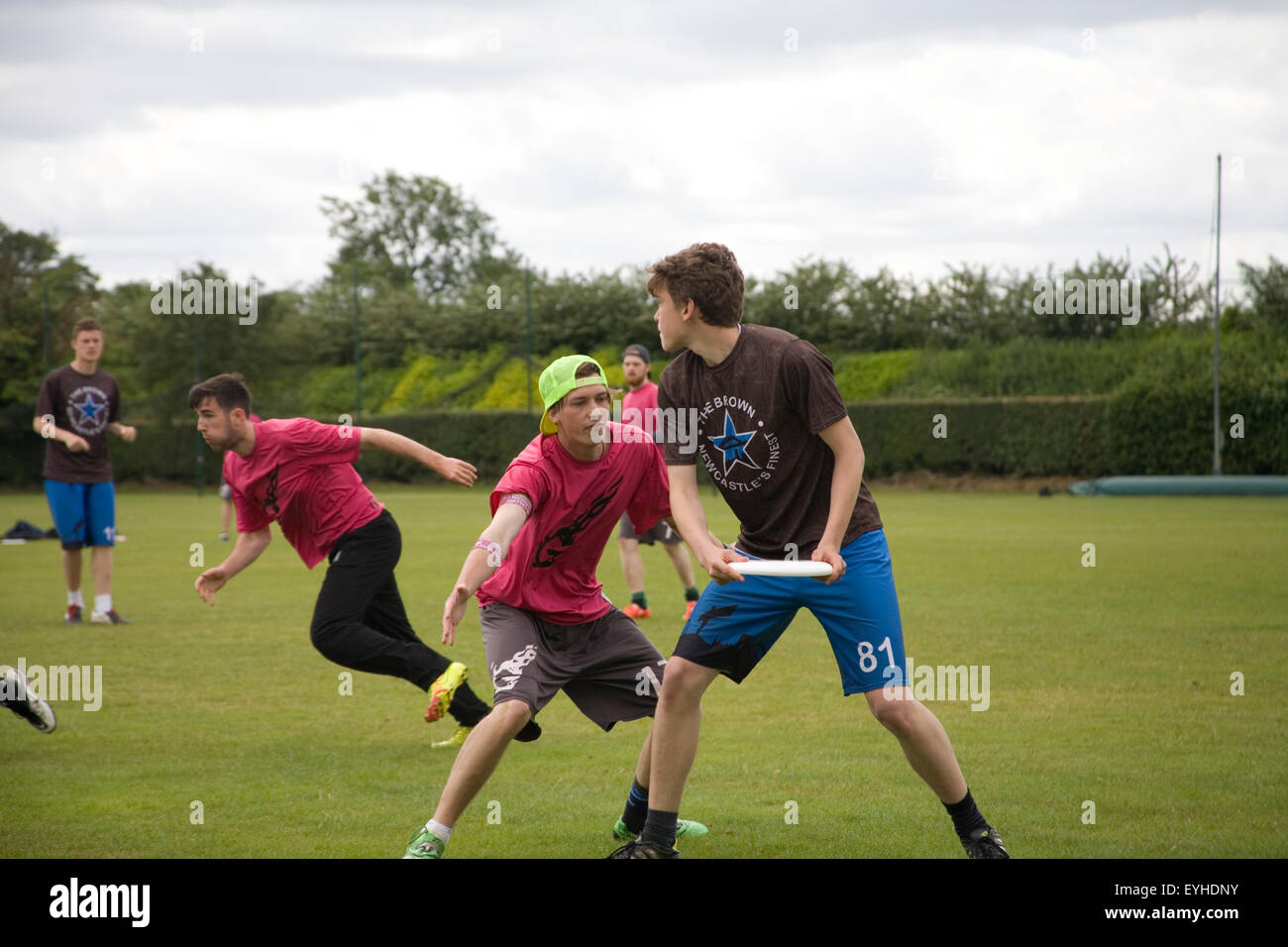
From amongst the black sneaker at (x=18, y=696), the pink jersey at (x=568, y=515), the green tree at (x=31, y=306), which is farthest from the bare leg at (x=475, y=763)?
the green tree at (x=31, y=306)

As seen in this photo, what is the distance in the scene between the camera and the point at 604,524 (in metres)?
5.20

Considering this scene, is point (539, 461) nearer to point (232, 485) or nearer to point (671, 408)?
point (671, 408)

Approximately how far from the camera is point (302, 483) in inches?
269

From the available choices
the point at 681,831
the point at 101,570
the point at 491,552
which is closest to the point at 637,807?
the point at 681,831

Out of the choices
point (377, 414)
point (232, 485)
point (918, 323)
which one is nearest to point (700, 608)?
point (232, 485)

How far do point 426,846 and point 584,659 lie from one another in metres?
0.96

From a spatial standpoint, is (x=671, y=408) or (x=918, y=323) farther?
(x=918, y=323)

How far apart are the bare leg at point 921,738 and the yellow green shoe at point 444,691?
6.45 feet

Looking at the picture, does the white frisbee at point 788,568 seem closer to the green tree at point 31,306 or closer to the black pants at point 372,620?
the black pants at point 372,620

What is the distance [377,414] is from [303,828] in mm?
37525

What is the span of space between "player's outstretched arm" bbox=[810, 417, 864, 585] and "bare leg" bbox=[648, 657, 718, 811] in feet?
2.33

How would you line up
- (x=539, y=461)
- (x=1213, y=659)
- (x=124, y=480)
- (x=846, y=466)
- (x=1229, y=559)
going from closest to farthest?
(x=846, y=466)
(x=539, y=461)
(x=1213, y=659)
(x=1229, y=559)
(x=124, y=480)

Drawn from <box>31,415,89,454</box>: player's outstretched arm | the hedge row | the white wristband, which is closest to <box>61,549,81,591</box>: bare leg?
<box>31,415,89,454</box>: player's outstretched arm

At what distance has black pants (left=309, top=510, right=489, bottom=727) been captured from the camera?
6488 millimetres
